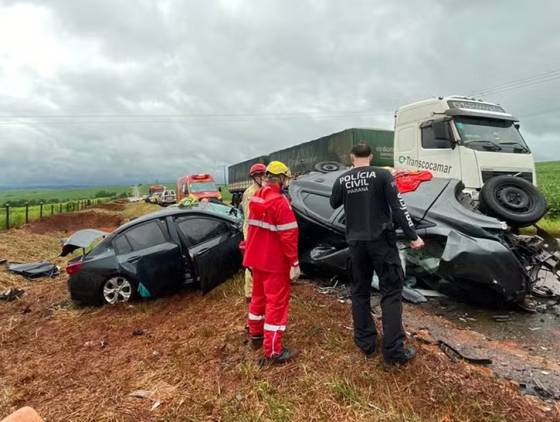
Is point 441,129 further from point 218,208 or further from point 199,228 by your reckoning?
point 199,228

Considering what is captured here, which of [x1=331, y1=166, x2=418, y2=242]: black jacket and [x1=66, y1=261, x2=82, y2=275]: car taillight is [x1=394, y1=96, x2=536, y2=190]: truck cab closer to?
[x1=331, y1=166, x2=418, y2=242]: black jacket

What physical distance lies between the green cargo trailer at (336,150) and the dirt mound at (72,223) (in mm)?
12658

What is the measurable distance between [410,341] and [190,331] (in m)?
2.45

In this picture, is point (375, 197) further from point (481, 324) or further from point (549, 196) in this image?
point (549, 196)

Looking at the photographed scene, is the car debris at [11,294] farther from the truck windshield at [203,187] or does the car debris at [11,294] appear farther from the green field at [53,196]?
the green field at [53,196]

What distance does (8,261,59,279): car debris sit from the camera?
31.4ft

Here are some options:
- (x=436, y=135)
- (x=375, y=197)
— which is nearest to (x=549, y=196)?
(x=436, y=135)

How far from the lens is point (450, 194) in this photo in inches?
202

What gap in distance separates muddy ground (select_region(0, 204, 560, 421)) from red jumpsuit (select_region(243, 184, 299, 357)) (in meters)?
0.37

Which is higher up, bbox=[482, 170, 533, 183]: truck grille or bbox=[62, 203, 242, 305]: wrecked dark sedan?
bbox=[482, 170, 533, 183]: truck grille

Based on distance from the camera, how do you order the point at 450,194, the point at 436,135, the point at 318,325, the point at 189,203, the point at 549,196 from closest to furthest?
the point at 318,325
the point at 450,194
the point at 189,203
the point at 436,135
the point at 549,196

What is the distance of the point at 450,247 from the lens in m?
4.22

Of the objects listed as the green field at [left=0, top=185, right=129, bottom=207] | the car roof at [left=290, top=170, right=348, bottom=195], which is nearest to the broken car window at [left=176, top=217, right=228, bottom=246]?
Result: the car roof at [left=290, top=170, right=348, bottom=195]

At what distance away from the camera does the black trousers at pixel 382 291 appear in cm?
312
